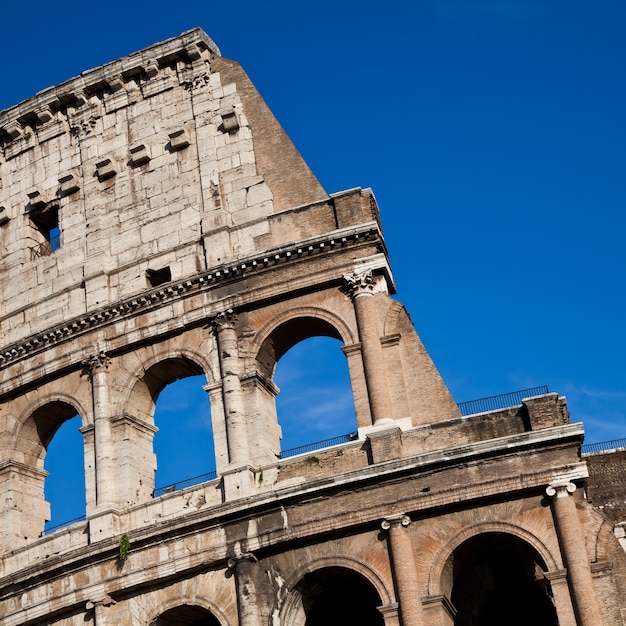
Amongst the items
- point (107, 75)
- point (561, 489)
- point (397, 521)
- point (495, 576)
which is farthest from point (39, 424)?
point (561, 489)

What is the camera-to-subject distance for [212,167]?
1097 inches

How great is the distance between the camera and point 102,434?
2586 centimetres

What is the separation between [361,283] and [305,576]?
582 cm

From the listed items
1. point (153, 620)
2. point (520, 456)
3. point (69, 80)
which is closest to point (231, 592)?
point (153, 620)

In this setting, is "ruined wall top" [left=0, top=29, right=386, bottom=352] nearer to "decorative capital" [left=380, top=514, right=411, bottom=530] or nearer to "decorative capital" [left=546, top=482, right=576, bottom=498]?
"decorative capital" [left=380, top=514, right=411, bottom=530]

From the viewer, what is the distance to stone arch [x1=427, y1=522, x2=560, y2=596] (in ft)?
71.4

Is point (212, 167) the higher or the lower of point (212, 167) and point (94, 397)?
the higher

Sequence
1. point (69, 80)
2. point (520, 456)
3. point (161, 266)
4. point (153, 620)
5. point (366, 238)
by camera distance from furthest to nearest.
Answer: point (69, 80), point (161, 266), point (366, 238), point (153, 620), point (520, 456)

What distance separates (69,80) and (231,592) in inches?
541

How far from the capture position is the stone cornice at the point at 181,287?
25453 mm

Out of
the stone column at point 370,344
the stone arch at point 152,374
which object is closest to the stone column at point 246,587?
the stone column at point 370,344

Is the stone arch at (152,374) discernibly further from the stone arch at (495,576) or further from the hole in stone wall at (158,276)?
the stone arch at (495,576)

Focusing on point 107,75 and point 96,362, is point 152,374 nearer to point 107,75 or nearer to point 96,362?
point 96,362

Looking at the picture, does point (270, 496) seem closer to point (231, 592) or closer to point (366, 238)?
point (231, 592)
